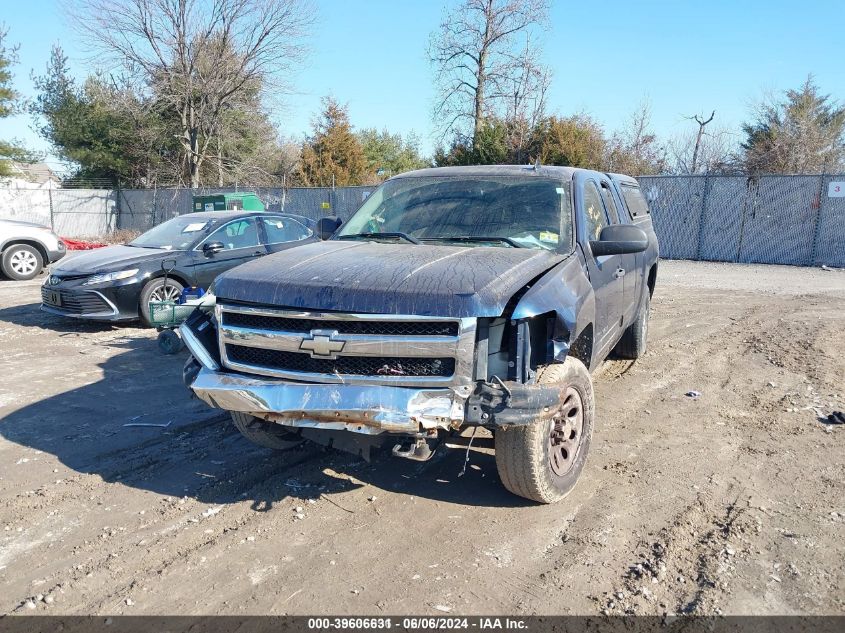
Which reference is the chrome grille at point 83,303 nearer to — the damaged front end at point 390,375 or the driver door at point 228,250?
the driver door at point 228,250

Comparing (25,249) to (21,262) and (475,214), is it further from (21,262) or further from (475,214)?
(475,214)

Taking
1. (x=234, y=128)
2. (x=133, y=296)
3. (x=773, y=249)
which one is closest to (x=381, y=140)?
(x=234, y=128)

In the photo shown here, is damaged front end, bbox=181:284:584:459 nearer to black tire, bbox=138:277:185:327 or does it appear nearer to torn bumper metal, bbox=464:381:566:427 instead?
torn bumper metal, bbox=464:381:566:427

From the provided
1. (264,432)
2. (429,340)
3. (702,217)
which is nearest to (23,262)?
(264,432)

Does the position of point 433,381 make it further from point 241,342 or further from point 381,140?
point 381,140

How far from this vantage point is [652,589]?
10.3 feet

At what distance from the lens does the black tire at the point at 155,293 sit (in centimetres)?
911

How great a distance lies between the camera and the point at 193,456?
4.83 meters

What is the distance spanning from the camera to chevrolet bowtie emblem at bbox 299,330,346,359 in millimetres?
3523

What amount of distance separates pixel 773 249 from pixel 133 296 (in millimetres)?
16064

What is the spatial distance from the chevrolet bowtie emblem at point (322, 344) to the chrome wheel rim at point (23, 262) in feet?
41.1

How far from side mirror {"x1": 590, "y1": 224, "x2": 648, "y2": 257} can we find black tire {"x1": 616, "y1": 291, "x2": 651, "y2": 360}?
2.67 metres

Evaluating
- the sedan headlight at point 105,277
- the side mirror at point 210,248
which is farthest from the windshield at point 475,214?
the sedan headlight at point 105,277

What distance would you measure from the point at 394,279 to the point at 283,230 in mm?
7409
